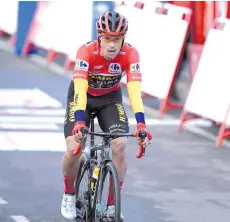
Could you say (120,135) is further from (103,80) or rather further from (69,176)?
(69,176)

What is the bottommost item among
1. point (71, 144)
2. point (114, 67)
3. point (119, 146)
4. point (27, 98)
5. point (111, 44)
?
point (27, 98)

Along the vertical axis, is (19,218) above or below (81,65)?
below

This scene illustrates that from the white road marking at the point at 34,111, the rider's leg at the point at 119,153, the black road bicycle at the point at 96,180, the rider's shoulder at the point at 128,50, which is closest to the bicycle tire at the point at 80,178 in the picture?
the black road bicycle at the point at 96,180

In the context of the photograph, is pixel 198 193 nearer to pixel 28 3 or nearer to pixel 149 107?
pixel 149 107

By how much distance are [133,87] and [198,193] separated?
Result: 2649 mm

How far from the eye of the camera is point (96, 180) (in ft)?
30.5

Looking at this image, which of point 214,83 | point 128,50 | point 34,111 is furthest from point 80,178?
point 34,111

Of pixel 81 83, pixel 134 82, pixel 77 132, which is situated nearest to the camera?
pixel 77 132

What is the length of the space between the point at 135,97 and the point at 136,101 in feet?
0.17

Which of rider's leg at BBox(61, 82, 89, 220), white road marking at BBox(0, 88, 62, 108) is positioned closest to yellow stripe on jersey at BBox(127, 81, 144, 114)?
rider's leg at BBox(61, 82, 89, 220)

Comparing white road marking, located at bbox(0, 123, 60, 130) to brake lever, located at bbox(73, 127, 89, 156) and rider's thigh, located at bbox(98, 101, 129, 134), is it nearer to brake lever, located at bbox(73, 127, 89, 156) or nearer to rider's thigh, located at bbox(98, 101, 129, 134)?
rider's thigh, located at bbox(98, 101, 129, 134)

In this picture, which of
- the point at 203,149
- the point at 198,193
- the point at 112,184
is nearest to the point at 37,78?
the point at 203,149

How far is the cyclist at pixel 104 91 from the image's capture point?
30.2 ft

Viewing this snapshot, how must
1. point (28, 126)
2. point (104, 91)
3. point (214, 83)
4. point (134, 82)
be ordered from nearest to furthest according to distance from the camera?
point (134, 82)
point (104, 91)
point (214, 83)
point (28, 126)
